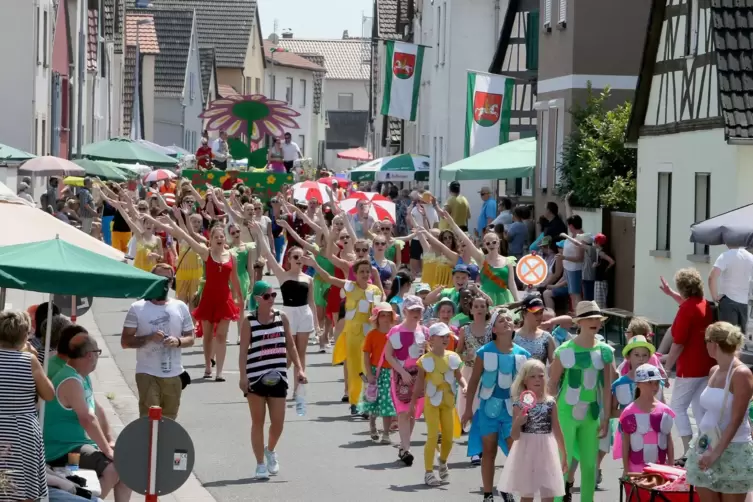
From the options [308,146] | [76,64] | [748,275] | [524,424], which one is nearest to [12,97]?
[76,64]

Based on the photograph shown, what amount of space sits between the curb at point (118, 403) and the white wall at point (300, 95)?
8602 cm

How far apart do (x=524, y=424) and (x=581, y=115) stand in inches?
755

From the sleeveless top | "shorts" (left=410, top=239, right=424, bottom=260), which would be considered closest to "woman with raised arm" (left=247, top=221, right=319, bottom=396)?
the sleeveless top

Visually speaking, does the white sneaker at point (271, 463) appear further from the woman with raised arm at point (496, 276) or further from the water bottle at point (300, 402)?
the woman with raised arm at point (496, 276)

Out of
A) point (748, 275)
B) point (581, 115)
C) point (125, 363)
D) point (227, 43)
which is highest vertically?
point (227, 43)

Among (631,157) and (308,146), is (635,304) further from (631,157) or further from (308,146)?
(308,146)

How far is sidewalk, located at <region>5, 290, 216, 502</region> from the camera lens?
12.3 m

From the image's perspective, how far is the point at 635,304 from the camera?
2395cm

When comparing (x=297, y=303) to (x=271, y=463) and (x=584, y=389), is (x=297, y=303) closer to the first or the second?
(x=271, y=463)

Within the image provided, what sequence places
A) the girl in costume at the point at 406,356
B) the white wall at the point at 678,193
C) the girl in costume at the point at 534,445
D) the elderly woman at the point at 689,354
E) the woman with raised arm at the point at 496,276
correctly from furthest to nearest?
1. the white wall at the point at 678,193
2. the woman with raised arm at the point at 496,276
3. the elderly woman at the point at 689,354
4. the girl in costume at the point at 406,356
5. the girl in costume at the point at 534,445

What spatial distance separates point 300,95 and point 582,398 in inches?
3926

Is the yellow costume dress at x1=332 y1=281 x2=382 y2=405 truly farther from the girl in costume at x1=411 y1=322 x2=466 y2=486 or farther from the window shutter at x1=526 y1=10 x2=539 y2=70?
the window shutter at x1=526 y1=10 x2=539 y2=70

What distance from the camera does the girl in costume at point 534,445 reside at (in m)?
10.8

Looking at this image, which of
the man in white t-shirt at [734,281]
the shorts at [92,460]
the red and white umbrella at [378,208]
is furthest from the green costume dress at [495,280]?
the shorts at [92,460]
